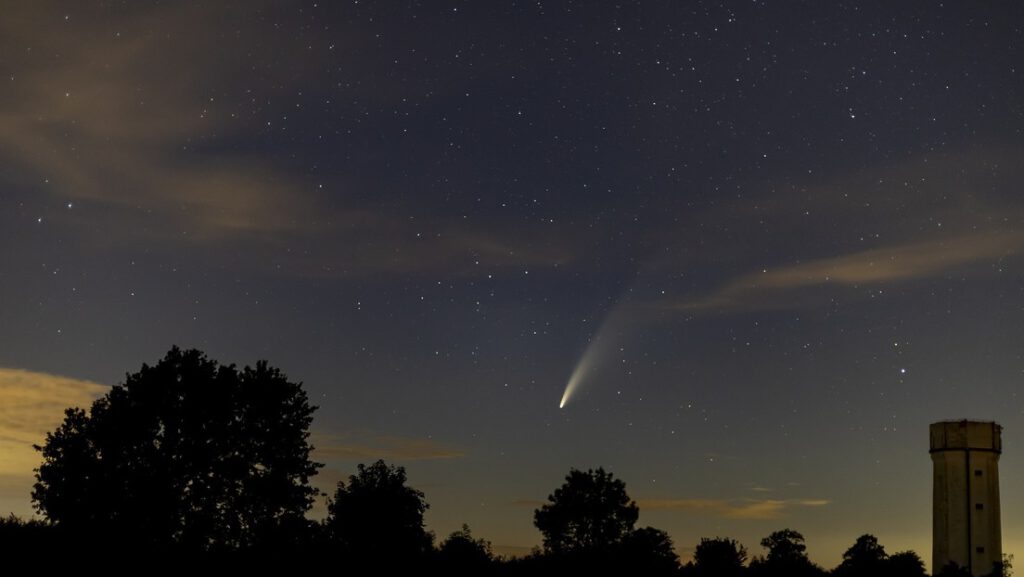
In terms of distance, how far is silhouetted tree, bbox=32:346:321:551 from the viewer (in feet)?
170

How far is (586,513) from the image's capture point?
110250 millimetres

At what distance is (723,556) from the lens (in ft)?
370

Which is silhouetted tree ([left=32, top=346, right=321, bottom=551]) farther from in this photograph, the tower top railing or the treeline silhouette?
the tower top railing

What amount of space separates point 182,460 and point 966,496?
303ft

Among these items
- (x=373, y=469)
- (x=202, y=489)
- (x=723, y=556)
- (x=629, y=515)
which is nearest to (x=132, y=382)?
(x=202, y=489)

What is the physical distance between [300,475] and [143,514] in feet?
26.3

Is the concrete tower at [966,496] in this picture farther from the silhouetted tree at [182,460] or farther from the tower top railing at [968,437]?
the silhouetted tree at [182,460]

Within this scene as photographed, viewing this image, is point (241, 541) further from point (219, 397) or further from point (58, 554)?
point (58, 554)

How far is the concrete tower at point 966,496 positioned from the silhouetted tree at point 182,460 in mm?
85418

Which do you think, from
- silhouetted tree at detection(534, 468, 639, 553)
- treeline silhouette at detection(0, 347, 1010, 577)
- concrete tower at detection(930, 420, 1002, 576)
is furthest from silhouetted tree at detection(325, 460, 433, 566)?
concrete tower at detection(930, 420, 1002, 576)

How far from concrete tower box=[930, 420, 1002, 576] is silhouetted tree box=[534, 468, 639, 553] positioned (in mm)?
35107

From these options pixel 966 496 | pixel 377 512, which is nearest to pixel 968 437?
pixel 966 496

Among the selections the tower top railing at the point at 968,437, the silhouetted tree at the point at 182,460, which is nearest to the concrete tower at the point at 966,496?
the tower top railing at the point at 968,437

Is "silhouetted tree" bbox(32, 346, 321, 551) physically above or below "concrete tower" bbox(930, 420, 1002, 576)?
below
